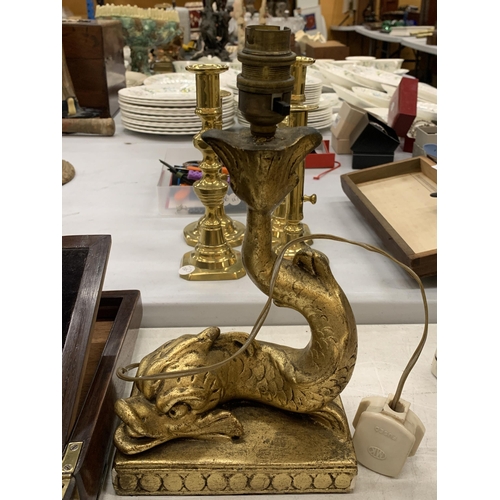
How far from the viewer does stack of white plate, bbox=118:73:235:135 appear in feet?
5.42

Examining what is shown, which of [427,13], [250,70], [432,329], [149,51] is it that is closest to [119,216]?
[432,329]

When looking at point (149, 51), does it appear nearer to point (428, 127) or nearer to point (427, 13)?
point (428, 127)

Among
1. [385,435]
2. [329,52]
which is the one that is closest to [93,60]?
[329,52]

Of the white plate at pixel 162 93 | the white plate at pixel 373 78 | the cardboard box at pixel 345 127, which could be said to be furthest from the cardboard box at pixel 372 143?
the white plate at pixel 373 78

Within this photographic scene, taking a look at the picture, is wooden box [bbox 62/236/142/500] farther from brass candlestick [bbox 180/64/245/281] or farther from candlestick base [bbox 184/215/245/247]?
candlestick base [bbox 184/215/245/247]

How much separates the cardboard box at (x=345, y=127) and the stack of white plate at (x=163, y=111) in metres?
0.34


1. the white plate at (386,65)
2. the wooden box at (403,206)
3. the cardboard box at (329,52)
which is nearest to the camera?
the wooden box at (403,206)

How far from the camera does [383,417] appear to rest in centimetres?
58

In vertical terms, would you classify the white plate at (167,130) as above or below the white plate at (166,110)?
below

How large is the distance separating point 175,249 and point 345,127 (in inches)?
28.9

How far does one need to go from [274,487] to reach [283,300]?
20 cm

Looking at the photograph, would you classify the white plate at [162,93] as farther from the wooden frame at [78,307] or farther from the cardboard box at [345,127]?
the wooden frame at [78,307]

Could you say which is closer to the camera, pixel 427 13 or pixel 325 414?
pixel 325 414

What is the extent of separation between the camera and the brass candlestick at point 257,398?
0.56 m
